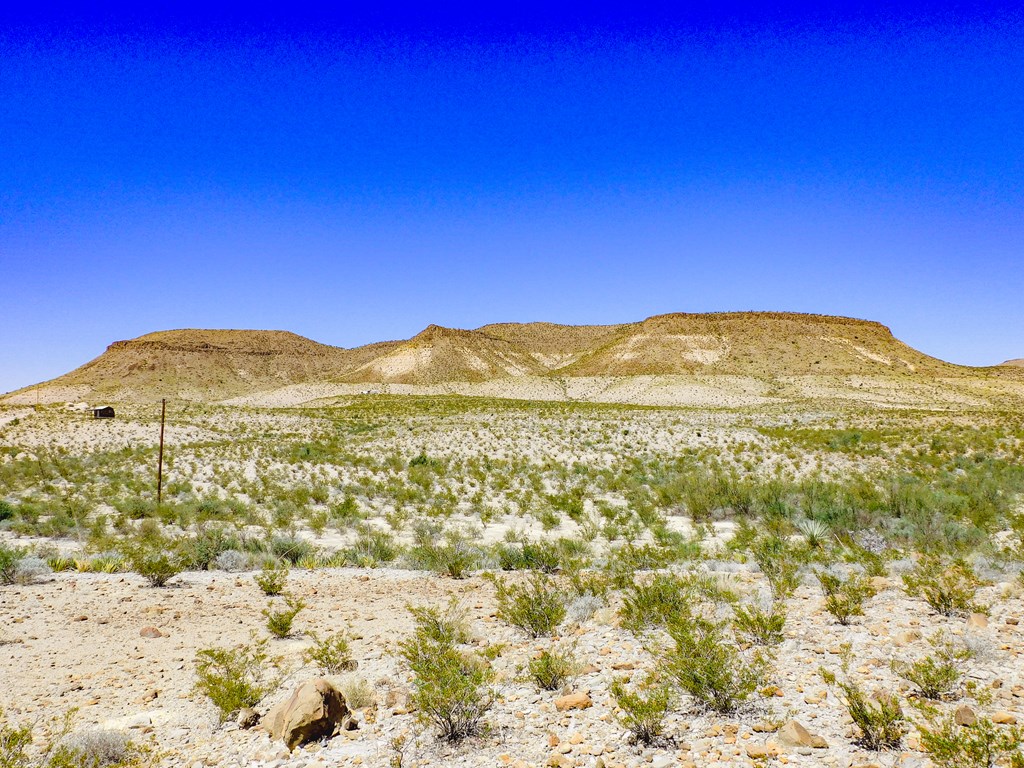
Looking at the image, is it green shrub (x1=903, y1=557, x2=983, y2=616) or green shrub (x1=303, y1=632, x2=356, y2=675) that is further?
green shrub (x1=903, y1=557, x2=983, y2=616)

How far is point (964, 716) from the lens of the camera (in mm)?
3930

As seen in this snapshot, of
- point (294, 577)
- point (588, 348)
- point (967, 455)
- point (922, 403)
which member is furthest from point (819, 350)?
point (294, 577)

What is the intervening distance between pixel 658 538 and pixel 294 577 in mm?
6313

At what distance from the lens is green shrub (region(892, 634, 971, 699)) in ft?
14.1

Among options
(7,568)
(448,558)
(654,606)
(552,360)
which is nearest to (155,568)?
(7,568)

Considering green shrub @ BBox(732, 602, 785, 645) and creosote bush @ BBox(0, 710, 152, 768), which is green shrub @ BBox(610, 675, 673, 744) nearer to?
green shrub @ BBox(732, 602, 785, 645)

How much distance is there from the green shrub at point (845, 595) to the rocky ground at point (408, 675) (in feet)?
0.39

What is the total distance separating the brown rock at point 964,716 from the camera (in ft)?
12.8

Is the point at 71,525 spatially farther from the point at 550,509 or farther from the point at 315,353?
the point at 315,353

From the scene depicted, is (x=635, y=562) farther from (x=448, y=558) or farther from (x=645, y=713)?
(x=645, y=713)

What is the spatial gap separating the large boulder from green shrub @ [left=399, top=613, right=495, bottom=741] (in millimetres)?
588

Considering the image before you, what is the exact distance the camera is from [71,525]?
498 inches

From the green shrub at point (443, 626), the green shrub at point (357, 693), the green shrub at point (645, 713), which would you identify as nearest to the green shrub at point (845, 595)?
the green shrub at point (645, 713)

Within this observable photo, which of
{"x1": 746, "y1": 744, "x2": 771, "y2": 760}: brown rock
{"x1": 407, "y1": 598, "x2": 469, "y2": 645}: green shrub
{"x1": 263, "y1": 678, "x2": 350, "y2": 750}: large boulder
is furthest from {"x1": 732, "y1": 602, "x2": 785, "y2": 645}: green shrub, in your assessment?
{"x1": 263, "y1": 678, "x2": 350, "y2": 750}: large boulder
